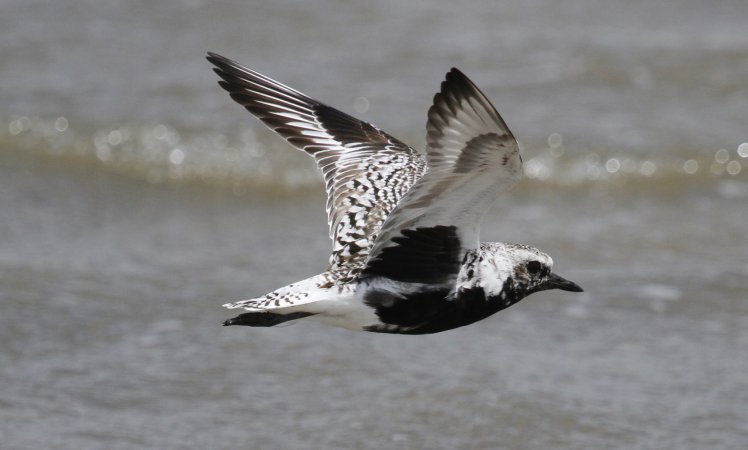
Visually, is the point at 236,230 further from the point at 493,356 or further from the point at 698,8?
the point at 698,8

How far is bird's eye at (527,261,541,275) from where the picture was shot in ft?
14.9

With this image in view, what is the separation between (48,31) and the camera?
978 centimetres

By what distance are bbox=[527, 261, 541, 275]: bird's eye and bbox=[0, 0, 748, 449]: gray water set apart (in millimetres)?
857

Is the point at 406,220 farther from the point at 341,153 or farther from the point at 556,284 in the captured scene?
the point at 341,153

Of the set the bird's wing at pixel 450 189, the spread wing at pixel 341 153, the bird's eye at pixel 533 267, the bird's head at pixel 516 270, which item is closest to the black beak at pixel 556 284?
the bird's head at pixel 516 270

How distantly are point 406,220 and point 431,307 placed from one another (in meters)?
0.41

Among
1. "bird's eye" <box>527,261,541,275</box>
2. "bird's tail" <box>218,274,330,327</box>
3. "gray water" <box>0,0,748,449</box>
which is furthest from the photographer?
"gray water" <box>0,0,748,449</box>

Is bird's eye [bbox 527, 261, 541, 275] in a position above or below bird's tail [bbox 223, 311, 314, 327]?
above

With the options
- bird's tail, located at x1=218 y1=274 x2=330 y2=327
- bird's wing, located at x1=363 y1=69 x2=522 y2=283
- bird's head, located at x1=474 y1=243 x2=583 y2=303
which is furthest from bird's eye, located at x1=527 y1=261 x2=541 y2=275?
bird's tail, located at x1=218 y1=274 x2=330 y2=327

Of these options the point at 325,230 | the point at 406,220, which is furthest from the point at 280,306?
the point at 325,230

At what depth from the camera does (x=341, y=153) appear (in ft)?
17.2

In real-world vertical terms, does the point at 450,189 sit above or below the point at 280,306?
above

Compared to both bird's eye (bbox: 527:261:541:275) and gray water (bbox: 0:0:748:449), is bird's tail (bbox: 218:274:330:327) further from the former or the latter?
gray water (bbox: 0:0:748:449)

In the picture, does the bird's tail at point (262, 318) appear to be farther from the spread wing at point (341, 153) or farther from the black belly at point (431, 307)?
the spread wing at point (341, 153)
